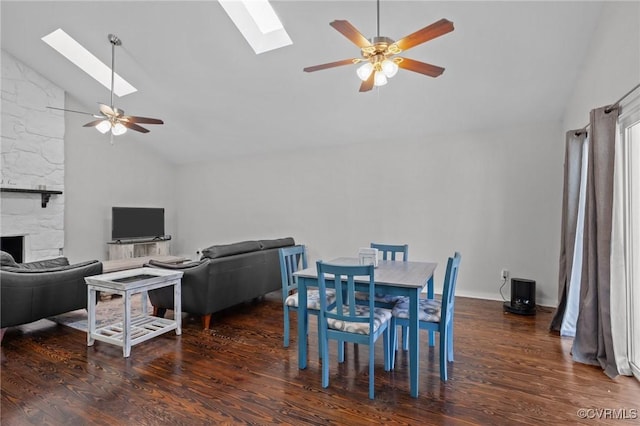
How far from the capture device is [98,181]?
622 cm

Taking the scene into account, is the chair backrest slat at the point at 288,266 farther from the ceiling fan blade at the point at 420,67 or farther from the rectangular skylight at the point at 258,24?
the rectangular skylight at the point at 258,24

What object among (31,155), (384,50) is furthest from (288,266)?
(31,155)

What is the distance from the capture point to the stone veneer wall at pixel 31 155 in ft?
16.3

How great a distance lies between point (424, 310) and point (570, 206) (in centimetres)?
207

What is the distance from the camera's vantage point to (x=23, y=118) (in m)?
5.13

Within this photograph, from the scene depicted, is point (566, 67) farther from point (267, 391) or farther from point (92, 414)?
point (92, 414)

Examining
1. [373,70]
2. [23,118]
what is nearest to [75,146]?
[23,118]

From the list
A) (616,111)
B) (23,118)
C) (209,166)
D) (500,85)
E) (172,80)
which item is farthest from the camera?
(209,166)

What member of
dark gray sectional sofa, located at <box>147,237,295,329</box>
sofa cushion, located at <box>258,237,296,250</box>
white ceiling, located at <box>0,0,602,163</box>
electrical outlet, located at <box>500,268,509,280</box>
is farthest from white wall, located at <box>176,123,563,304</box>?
dark gray sectional sofa, located at <box>147,237,295,329</box>

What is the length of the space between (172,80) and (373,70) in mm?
3518

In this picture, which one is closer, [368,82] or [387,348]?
[387,348]

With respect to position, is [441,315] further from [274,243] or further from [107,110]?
[107,110]

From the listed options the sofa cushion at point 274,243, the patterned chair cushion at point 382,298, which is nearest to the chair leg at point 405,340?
the patterned chair cushion at point 382,298

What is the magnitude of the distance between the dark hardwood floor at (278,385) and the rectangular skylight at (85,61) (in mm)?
3821
